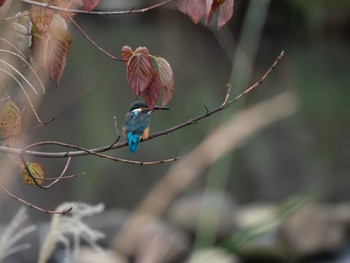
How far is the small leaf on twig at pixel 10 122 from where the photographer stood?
110 cm

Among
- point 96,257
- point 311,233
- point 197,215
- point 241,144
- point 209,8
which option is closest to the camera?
point 209,8

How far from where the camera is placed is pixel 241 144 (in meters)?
7.89

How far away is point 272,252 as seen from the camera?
4.88 m

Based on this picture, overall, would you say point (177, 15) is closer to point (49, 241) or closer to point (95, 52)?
point (95, 52)

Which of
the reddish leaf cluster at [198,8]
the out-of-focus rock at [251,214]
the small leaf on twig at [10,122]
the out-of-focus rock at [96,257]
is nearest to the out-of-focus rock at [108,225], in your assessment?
the out-of-focus rock at [96,257]

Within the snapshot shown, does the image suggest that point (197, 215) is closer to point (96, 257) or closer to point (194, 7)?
point (96, 257)

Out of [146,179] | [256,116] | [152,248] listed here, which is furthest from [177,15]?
[152,248]

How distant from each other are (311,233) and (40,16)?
4.04 metres

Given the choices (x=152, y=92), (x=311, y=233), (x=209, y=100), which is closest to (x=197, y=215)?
(x=311, y=233)

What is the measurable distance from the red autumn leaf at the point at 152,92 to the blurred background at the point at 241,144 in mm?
524

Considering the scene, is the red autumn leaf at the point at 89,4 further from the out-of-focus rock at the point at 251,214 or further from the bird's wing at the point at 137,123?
the out-of-focus rock at the point at 251,214

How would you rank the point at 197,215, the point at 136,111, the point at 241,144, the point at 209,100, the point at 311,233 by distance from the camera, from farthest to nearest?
the point at 209,100, the point at 241,144, the point at 197,215, the point at 311,233, the point at 136,111

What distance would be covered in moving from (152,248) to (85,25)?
558 inches

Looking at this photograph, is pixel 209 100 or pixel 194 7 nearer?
pixel 194 7
